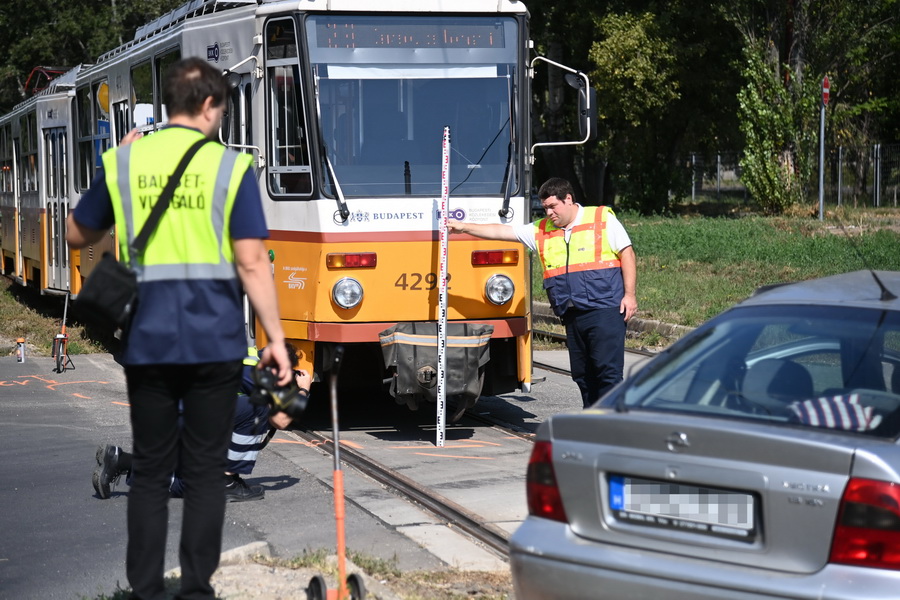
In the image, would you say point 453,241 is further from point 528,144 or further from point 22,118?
point 22,118

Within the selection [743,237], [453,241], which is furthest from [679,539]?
[743,237]

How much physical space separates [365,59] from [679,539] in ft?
19.6

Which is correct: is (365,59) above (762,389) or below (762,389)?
above

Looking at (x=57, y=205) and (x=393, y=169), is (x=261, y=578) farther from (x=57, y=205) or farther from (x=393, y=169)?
(x=57, y=205)

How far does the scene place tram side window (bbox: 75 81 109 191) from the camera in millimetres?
14320

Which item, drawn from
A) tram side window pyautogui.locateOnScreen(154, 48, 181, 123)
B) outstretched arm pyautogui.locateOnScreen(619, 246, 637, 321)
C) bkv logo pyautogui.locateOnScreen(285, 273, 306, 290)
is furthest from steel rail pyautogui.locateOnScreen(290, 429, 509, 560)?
→ tram side window pyautogui.locateOnScreen(154, 48, 181, 123)

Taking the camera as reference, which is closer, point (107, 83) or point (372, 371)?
point (372, 371)

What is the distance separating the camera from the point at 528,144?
381 inches

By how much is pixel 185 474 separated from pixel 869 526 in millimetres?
2206

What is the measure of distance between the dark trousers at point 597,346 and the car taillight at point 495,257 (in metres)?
1.17

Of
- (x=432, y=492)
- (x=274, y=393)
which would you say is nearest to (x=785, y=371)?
(x=274, y=393)

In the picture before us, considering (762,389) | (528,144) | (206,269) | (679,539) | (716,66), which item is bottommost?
(679,539)

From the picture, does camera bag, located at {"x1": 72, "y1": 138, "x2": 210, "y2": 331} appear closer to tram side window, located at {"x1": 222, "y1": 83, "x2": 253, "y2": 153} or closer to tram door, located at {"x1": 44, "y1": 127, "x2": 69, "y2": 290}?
tram side window, located at {"x1": 222, "y1": 83, "x2": 253, "y2": 153}

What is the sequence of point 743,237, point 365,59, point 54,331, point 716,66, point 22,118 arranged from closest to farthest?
point 365,59
point 54,331
point 22,118
point 743,237
point 716,66
